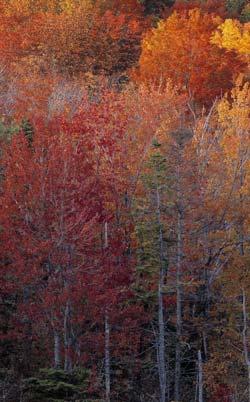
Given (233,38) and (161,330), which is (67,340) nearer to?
(161,330)

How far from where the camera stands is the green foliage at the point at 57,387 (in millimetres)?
18625

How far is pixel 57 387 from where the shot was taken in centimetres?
1842

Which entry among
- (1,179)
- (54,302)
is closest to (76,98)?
(1,179)

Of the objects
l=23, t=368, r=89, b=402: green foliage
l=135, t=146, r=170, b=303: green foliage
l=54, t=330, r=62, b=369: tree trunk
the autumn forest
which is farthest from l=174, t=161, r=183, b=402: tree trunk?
l=23, t=368, r=89, b=402: green foliage

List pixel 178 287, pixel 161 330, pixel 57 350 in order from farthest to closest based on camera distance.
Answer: pixel 178 287 < pixel 161 330 < pixel 57 350

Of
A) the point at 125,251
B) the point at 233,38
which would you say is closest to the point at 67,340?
the point at 125,251

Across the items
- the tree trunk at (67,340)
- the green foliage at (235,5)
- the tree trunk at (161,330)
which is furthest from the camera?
the green foliage at (235,5)

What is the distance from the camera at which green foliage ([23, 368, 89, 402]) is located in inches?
733

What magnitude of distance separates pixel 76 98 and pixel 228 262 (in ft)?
39.6

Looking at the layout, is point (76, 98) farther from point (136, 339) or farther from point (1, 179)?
point (136, 339)

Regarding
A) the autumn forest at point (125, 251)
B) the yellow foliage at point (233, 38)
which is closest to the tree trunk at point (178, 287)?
the autumn forest at point (125, 251)

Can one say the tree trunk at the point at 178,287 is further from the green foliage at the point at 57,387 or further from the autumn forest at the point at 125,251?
the green foliage at the point at 57,387

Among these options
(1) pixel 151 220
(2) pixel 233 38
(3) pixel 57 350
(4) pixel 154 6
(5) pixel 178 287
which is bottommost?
(3) pixel 57 350

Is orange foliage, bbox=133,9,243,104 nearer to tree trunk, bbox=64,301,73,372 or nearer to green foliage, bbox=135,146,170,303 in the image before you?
green foliage, bbox=135,146,170,303
